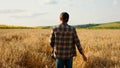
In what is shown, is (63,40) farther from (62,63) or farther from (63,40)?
(62,63)

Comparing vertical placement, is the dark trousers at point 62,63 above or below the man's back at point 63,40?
below

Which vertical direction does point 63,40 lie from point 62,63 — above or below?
above

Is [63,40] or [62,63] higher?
[63,40]

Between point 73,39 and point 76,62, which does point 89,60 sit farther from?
point 73,39

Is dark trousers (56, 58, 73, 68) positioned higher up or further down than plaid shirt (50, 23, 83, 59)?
further down

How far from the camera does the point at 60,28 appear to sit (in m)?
6.08

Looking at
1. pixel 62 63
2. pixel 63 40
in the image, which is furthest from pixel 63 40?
pixel 62 63

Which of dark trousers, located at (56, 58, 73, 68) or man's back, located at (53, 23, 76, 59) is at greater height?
man's back, located at (53, 23, 76, 59)

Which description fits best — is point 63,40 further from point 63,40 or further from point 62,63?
point 62,63

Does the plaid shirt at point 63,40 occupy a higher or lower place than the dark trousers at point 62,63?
higher

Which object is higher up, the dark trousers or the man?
the man

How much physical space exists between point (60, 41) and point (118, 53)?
3529 mm

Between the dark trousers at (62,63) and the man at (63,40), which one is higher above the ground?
the man at (63,40)

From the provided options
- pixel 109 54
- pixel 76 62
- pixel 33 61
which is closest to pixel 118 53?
pixel 109 54
